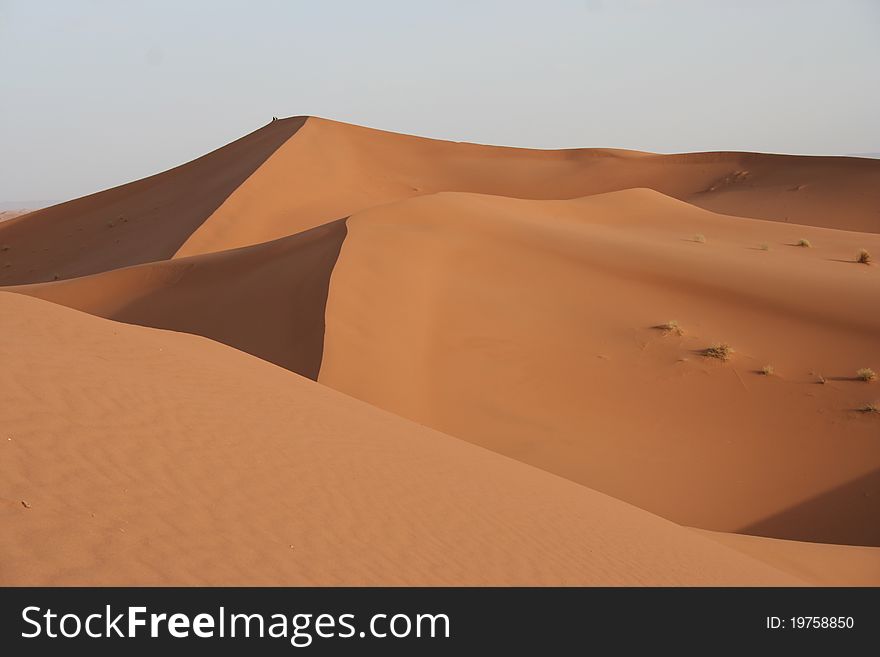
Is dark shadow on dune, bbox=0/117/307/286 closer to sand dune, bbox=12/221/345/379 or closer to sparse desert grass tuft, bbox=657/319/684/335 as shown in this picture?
sand dune, bbox=12/221/345/379

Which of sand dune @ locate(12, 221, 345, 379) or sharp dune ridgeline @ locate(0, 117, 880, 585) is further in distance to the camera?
sand dune @ locate(12, 221, 345, 379)

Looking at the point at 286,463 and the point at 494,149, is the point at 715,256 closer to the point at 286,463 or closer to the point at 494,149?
the point at 286,463

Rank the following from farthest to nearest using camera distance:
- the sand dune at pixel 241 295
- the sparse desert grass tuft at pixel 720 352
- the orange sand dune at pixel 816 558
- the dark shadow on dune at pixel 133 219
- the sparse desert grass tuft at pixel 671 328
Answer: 1. the dark shadow on dune at pixel 133 219
2. the sparse desert grass tuft at pixel 671 328
3. the sand dune at pixel 241 295
4. the sparse desert grass tuft at pixel 720 352
5. the orange sand dune at pixel 816 558

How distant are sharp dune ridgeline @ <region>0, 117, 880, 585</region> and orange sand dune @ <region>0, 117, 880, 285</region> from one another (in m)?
5.36

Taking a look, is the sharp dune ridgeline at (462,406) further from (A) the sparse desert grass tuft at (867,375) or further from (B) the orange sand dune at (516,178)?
(B) the orange sand dune at (516,178)

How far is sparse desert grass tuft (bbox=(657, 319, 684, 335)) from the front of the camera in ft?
41.7

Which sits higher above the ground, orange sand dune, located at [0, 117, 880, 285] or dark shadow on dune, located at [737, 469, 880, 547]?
orange sand dune, located at [0, 117, 880, 285]

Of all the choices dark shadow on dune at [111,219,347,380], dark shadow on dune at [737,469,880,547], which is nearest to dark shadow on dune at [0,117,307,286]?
dark shadow on dune at [111,219,347,380]

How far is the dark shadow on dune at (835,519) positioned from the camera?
8.73 metres

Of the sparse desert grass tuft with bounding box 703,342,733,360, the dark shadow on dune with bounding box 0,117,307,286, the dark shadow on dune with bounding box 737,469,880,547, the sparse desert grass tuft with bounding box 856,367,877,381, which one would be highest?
the dark shadow on dune with bounding box 0,117,307,286

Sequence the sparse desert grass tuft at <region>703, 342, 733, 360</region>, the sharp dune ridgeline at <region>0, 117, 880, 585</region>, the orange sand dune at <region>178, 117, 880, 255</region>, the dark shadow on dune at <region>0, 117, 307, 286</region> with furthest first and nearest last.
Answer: the orange sand dune at <region>178, 117, 880, 255</region>, the dark shadow on dune at <region>0, 117, 307, 286</region>, the sparse desert grass tuft at <region>703, 342, 733, 360</region>, the sharp dune ridgeline at <region>0, 117, 880, 585</region>

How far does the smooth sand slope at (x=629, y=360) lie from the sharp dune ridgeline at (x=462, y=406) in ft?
0.15

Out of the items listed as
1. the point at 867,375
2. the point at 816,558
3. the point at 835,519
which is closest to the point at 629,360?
the point at 867,375

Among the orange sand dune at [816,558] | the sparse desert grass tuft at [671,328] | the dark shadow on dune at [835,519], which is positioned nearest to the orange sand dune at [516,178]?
the sparse desert grass tuft at [671,328]
